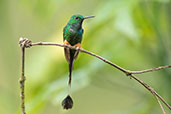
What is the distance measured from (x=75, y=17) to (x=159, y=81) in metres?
0.75

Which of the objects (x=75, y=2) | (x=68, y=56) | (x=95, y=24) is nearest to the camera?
(x=68, y=56)

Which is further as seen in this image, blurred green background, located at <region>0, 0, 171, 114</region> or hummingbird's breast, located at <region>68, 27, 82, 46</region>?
blurred green background, located at <region>0, 0, 171, 114</region>

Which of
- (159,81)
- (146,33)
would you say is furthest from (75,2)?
(159,81)

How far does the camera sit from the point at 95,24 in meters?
1.85

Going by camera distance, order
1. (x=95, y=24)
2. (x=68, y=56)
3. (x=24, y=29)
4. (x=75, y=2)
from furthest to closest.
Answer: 1. (x=24, y=29)
2. (x=75, y=2)
3. (x=95, y=24)
4. (x=68, y=56)

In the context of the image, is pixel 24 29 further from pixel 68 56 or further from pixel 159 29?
pixel 68 56

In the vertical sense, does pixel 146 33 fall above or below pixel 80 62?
above

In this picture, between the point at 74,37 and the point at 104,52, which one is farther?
the point at 104,52

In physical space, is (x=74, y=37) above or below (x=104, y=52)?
above

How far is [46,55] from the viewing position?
2.30 meters

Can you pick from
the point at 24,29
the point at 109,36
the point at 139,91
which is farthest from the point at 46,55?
the point at 24,29

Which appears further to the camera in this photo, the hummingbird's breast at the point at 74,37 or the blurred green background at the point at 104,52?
the blurred green background at the point at 104,52

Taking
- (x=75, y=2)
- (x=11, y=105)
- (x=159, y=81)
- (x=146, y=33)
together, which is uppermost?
(x=75, y=2)

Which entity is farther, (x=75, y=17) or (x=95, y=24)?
(x=95, y=24)
